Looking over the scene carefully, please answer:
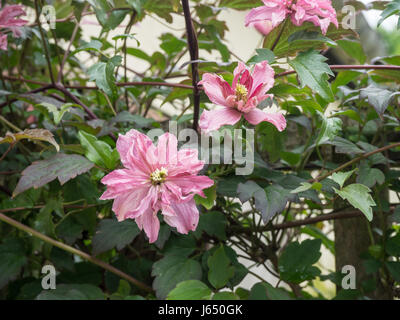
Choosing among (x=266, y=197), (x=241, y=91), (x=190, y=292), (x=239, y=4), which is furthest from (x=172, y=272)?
(x=239, y=4)

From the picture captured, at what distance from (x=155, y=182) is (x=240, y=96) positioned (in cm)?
12

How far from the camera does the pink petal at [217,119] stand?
369 mm

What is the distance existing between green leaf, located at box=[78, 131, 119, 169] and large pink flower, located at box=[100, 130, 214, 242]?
0.07 meters

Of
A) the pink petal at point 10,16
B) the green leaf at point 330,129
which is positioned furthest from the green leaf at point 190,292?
the pink petal at point 10,16

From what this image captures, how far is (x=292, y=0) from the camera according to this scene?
1.37ft

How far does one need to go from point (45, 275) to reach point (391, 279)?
55 centimetres

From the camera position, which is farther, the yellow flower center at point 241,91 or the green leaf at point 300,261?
the green leaf at point 300,261

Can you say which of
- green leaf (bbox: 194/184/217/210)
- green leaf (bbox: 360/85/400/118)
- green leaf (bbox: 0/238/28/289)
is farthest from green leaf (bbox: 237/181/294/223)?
green leaf (bbox: 0/238/28/289)

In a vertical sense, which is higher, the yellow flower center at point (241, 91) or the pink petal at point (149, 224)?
the yellow flower center at point (241, 91)

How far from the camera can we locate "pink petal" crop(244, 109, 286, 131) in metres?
0.37

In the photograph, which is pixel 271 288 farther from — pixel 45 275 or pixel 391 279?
pixel 45 275

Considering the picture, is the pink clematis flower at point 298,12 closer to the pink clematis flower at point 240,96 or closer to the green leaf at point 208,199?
the pink clematis flower at point 240,96

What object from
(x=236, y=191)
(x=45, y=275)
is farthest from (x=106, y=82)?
(x=45, y=275)

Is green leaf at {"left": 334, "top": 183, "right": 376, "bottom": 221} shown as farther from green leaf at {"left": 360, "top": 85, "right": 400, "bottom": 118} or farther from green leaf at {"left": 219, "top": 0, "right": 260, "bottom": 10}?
green leaf at {"left": 219, "top": 0, "right": 260, "bottom": 10}
